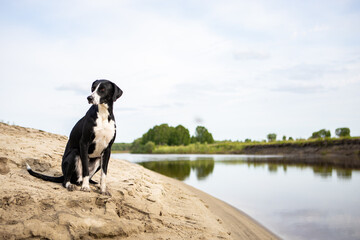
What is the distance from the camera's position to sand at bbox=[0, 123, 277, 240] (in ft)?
12.4

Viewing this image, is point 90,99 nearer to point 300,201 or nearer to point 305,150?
point 300,201

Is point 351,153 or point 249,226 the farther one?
point 351,153

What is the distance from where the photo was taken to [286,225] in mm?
7762

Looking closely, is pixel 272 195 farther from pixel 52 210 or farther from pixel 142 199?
pixel 52 210

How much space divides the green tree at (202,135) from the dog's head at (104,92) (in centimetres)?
8913

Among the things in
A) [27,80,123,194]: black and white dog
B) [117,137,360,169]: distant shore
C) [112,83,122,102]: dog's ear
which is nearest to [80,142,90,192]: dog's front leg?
[27,80,123,194]: black and white dog

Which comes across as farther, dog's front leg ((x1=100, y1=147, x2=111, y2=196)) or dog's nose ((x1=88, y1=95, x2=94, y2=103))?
dog's front leg ((x1=100, y1=147, x2=111, y2=196))

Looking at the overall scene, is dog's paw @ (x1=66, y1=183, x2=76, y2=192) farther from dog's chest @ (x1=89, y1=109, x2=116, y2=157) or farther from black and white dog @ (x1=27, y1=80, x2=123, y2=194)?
dog's chest @ (x1=89, y1=109, x2=116, y2=157)

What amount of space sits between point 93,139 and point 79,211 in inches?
42.0

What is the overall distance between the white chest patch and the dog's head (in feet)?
0.53

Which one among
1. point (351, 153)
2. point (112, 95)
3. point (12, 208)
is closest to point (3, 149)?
point (12, 208)

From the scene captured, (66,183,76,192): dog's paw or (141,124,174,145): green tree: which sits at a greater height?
(141,124,174,145): green tree

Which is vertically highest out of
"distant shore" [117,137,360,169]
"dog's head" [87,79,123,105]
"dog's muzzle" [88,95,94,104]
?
"dog's head" [87,79,123,105]

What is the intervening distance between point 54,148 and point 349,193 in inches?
457
